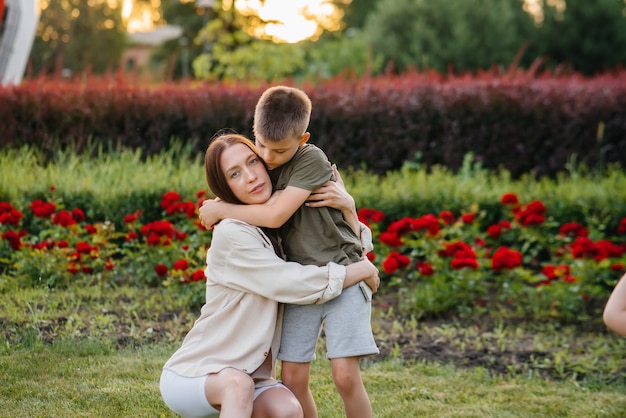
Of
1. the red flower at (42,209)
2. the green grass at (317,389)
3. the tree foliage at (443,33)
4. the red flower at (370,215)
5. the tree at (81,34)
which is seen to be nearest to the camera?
the green grass at (317,389)

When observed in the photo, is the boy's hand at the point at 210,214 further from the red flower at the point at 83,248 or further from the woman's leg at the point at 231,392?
the red flower at the point at 83,248

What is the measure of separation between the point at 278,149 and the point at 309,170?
0.15 metres

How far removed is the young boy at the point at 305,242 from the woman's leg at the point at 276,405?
0.17m

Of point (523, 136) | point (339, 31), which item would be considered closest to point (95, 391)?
point (523, 136)

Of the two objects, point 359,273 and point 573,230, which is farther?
point 573,230

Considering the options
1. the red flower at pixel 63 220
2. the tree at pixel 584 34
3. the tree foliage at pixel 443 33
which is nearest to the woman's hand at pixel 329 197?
the red flower at pixel 63 220

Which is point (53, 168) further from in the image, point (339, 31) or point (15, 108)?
point (339, 31)

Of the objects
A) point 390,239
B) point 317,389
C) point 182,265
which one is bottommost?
point 317,389

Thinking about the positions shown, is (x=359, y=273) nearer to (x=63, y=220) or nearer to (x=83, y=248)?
(x=83, y=248)

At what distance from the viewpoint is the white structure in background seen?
12.3m

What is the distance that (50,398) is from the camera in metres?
3.62

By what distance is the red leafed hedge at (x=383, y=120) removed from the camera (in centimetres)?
817

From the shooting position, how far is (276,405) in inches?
106

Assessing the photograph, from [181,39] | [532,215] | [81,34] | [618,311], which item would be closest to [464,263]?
[532,215]
